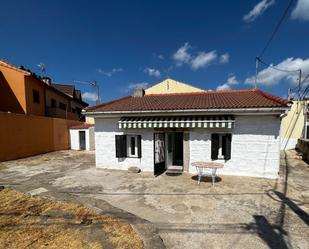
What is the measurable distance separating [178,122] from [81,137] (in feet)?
65.0

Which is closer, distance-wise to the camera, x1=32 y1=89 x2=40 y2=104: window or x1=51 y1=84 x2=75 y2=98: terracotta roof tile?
x1=32 y1=89 x2=40 y2=104: window

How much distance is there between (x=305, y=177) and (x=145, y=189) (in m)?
10.6

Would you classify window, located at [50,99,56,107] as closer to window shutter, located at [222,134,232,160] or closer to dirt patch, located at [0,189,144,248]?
dirt patch, located at [0,189,144,248]

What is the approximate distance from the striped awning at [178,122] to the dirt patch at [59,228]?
642cm

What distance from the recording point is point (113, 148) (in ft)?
47.1

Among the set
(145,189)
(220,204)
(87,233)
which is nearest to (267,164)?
(220,204)

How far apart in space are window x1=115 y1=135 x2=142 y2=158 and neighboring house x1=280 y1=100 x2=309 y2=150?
23.6m

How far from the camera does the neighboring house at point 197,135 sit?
456 inches

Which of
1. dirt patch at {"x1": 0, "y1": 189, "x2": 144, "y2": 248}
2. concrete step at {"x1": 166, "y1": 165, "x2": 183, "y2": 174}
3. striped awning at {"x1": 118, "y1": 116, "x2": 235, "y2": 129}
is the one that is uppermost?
striped awning at {"x1": 118, "y1": 116, "x2": 235, "y2": 129}

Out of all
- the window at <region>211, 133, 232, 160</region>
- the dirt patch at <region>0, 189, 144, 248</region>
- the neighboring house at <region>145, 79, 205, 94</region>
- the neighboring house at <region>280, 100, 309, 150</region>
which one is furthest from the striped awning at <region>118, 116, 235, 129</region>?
the neighboring house at <region>145, 79, 205, 94</region>

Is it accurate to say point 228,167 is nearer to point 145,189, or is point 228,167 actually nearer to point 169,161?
point 169,161

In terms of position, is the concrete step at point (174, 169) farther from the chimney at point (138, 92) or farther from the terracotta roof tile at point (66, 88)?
the terracotta roof tile at point (66, 88)

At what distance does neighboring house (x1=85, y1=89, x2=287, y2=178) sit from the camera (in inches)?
456

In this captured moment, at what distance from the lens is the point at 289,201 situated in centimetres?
820
